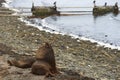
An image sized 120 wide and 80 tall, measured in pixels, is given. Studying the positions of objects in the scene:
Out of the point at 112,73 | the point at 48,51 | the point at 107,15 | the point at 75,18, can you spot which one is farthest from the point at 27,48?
the point at 107,15

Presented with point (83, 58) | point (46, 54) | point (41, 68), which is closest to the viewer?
point (41, 68)

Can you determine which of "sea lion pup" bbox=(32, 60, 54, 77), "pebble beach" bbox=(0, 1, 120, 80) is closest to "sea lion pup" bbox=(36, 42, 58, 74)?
"sea lion pup" bbox=(32, 60, 54, 77)

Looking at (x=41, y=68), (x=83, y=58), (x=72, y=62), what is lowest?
(x=83, y=58)

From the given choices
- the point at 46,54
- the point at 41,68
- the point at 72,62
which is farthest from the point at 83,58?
the point at 41,68

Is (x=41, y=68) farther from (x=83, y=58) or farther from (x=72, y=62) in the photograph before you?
(x=83, y=58)

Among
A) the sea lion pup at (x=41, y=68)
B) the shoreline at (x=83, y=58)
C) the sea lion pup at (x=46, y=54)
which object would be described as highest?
the sea lion pup at (x=46, y=54)

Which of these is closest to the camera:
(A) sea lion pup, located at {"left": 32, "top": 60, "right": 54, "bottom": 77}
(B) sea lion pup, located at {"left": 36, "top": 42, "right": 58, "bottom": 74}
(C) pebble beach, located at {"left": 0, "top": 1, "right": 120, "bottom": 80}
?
(A) sea lion pup, located at {"left": 32, "top": 60, "right": 54, "bottom": 77}

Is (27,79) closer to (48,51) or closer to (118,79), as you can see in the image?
(48,51)

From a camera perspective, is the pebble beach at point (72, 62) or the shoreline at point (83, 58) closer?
the pebble beach at point (72, 62)

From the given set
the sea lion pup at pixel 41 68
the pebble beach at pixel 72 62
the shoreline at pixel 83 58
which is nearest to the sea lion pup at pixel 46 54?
the sea lion pup at pixel 41 68

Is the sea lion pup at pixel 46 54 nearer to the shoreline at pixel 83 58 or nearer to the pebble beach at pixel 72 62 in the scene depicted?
the pebble beach at pixel 72 62

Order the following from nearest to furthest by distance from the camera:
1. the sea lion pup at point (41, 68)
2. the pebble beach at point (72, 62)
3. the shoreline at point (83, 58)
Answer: the sea lion pup at point (41, 68)
the pebble beach at point (72, 62)
the shoreline at point (83, 58)

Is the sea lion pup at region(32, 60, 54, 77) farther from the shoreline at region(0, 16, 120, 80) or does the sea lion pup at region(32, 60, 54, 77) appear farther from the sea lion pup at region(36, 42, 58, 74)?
the shoreline at region(0, 16, 120, 80)

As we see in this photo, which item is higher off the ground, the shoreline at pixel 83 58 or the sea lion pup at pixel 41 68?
the sea lion pup at pixel 41 68
